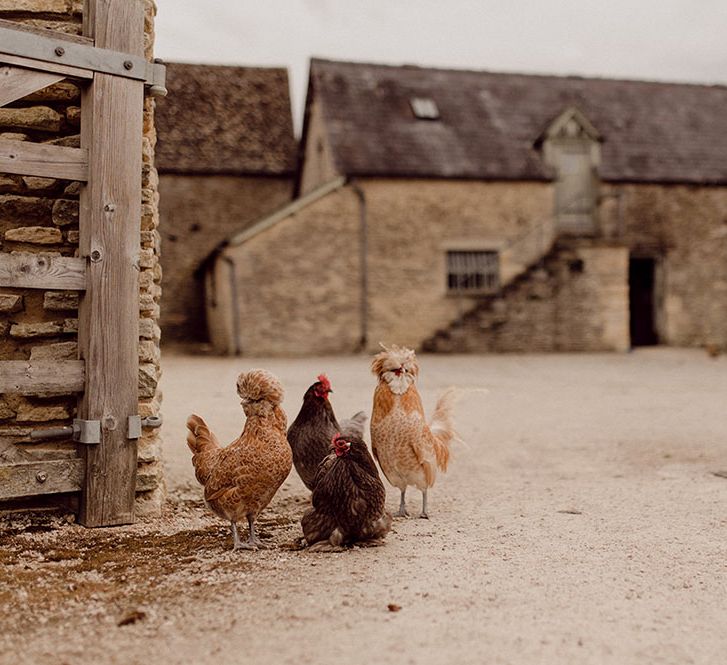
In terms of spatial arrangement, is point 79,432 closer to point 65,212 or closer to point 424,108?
point 65,212

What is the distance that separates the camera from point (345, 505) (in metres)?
4.01

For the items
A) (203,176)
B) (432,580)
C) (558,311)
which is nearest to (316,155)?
(203,176)

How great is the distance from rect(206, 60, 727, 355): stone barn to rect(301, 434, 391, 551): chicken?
14.9 metres

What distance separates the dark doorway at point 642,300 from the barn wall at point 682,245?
0.60 meters

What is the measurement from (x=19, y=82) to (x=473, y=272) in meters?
17.2

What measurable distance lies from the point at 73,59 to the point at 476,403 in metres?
7.56

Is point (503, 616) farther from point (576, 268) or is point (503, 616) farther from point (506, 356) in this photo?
point (576, 268)

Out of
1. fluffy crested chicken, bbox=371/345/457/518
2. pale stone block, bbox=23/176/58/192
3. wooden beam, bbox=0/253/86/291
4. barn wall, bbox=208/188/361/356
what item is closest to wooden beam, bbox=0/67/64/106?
pale stone block, bbox=23/176/58/192

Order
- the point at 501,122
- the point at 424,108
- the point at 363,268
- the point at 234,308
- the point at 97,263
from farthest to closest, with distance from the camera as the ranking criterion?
the point at 501,122 → the point at 424,108 → the point at 363,268 → the point at 234,308 → the point at 97,263

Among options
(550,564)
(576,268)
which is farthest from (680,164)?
(550,564)

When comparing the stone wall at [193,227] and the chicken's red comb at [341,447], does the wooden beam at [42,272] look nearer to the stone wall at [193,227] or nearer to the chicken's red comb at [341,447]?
the chicken's red comb at [341,447]

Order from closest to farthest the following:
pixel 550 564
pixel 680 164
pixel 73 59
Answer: pixel 550 564
pixel 73 59
pixel 680 164

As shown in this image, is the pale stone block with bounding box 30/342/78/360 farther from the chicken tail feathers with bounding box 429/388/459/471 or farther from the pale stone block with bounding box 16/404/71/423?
the chicken tail feathers with bounding box 429/388/459/471

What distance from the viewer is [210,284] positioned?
22141mm
